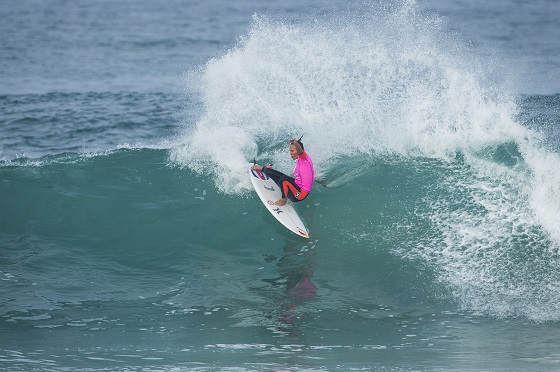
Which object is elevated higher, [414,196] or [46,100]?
[46,100]

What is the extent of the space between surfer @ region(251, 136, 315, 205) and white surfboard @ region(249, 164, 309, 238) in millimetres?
157

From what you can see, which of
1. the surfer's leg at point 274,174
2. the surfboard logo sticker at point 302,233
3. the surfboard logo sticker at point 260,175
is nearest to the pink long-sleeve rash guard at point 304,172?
the surfer's leg at point 274,174

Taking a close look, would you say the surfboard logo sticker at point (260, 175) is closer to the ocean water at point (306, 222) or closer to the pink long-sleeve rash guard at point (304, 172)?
the ocean water at point (306, 222)

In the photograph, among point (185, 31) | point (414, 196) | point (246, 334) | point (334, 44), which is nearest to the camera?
point (246, 334)

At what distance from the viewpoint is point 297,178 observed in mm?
13727

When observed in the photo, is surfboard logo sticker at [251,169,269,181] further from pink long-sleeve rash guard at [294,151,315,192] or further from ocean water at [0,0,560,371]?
pink long-sleeve rash guard at [294,151,315,192]

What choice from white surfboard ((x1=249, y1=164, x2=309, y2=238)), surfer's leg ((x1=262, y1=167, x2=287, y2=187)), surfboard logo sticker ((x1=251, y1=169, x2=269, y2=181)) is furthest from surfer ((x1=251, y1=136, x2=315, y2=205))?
surfboard logo sticker ((x1=251, y1=169, x2=269, y2=181))

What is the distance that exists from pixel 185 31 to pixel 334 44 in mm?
19273

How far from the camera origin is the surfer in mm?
13383

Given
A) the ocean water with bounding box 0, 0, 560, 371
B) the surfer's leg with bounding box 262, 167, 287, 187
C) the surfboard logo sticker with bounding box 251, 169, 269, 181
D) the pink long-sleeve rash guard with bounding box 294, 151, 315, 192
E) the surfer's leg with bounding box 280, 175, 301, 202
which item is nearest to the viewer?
the ocean water with bounding box 0, 0, 560, 371

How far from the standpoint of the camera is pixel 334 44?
19.6m

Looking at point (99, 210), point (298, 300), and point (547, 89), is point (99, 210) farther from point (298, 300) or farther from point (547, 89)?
point (547, 89)

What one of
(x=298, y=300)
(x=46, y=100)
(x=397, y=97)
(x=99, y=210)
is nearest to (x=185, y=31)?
(x=46, y=100)

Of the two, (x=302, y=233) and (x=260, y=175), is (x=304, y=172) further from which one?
(x=260, y=175)
